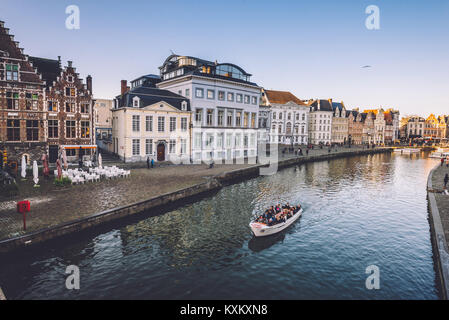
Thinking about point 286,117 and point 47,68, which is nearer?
point 47,68

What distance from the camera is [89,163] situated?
35312mm

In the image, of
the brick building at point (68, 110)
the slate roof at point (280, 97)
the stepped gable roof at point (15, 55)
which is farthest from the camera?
the slate roof at point (280, 97)

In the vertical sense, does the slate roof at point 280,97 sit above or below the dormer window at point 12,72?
above

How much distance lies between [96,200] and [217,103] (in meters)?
31.3

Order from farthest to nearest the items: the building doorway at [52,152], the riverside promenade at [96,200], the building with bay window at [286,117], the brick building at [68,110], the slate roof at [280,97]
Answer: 1. the slate roof at [280,97]
2. the building with bay window at [286,117]
3. the building doorway at [52,152]
4. the brick building at [68,110]
5. the riverside promenade at [96,200]

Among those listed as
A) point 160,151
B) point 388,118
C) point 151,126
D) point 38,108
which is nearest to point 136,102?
point 151,126

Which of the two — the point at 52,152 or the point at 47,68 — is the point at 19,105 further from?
the point at 47,68

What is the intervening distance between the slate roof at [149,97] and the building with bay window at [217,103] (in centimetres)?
239

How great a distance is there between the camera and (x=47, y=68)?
4059 centimetres

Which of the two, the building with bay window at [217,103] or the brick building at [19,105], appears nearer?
the brick building at [19,105]

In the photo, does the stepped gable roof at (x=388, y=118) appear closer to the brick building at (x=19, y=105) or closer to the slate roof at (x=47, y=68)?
the slate roof at (x=47, y=68)

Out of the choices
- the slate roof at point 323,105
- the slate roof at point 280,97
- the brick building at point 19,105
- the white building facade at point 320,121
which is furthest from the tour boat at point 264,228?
the slate roof at point 323,105

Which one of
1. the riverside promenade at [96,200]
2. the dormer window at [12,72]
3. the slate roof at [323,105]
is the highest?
the slate roof at [323,105]

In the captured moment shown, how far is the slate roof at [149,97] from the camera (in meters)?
39.4
